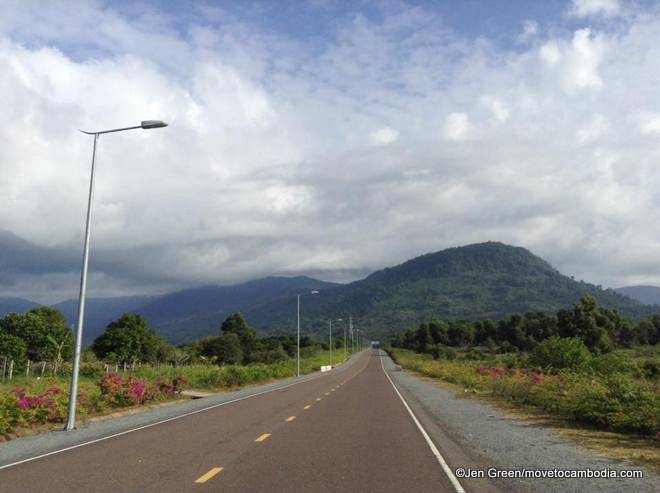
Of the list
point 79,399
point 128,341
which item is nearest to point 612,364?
point 79,399

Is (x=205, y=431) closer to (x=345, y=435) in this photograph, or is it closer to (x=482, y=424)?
(x=345, y=435)

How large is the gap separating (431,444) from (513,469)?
3094mm

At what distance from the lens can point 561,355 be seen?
37.0 m

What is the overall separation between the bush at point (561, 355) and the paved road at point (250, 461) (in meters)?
22.0

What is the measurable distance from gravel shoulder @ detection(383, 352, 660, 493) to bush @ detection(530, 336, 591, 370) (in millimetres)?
17342

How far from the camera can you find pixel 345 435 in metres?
14.6

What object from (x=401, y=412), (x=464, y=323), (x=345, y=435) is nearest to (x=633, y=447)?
→ (x=345, y=435)

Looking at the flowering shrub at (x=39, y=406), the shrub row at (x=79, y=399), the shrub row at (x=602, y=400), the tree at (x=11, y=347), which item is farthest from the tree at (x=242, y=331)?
the flowering shrub at (x=39, y=406)

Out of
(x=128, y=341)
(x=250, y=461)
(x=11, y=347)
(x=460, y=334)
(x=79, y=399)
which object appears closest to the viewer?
(x=250, y=461)

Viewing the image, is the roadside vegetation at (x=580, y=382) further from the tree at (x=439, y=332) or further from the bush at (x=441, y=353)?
the tree at (x=439, y=332)

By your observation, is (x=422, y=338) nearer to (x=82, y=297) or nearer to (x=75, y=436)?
(x=82, y=297)

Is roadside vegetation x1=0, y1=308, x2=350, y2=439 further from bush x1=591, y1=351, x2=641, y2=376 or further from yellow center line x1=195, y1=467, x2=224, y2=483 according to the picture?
bush x1=591, y1=351, x2=641, y2=376

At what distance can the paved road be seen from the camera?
8.84 metres

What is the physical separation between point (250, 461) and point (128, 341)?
6743 centimetres
